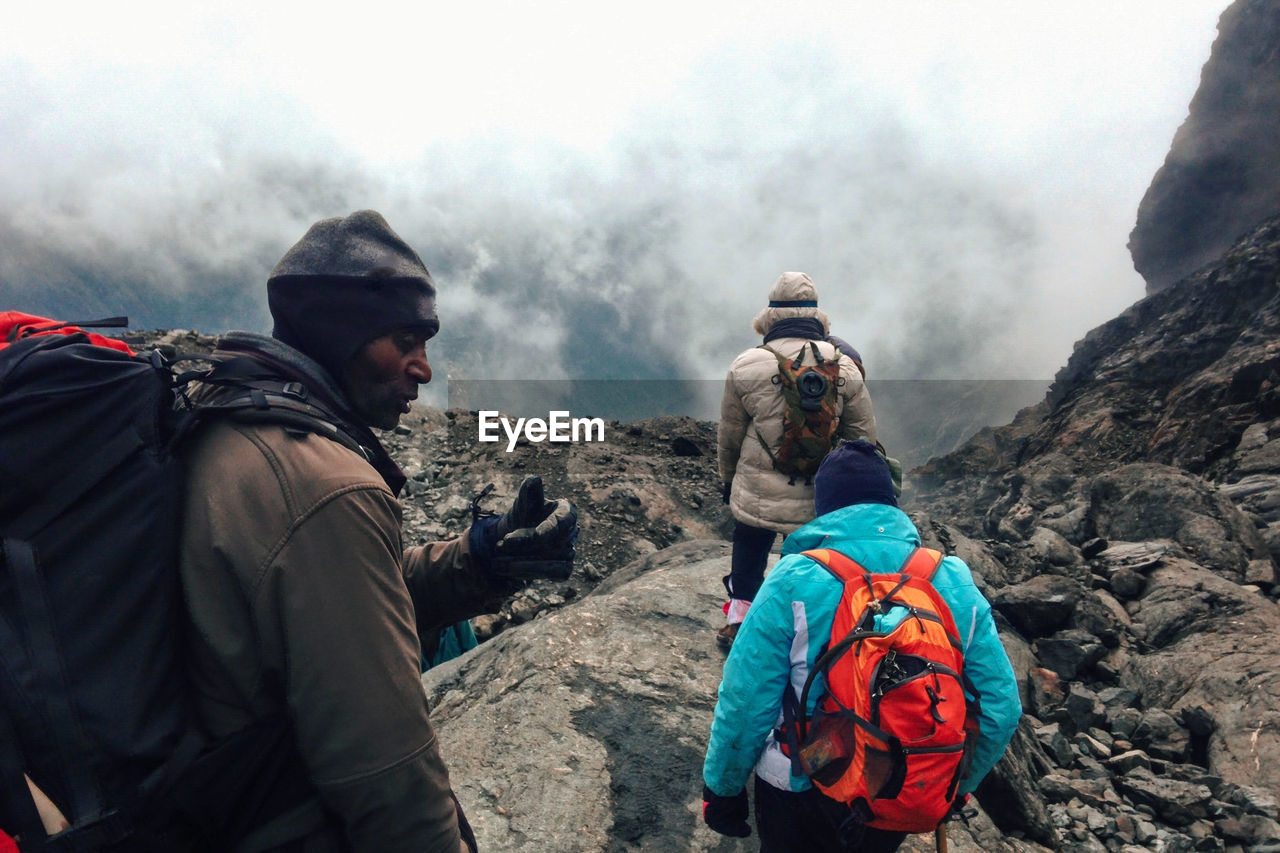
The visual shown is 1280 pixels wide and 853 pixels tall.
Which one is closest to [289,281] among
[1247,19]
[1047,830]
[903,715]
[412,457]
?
[903,715]

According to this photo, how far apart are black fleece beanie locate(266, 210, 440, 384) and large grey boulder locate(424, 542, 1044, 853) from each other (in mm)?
2910

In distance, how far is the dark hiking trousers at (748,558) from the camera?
470cm

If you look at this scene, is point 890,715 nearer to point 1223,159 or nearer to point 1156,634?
point 1156,634

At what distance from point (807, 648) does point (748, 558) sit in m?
2.34

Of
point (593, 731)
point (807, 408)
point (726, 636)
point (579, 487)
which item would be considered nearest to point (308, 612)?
point (593, 731)

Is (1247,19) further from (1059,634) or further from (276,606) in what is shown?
(276,606)

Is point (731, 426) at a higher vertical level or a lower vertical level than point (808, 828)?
higher

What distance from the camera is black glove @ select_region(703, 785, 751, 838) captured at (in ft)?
8.67

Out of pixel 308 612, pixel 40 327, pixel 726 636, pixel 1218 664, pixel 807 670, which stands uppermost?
pixel 40 327

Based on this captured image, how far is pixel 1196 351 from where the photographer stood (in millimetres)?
25766

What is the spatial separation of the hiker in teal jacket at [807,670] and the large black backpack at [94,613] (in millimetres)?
1714

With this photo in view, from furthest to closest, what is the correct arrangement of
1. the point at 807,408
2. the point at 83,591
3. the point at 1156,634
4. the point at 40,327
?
1. the point at 1156,634
2. the point at 807,408
3. the point at 40,327
4. the point at 83,591

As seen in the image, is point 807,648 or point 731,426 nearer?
point 807,648

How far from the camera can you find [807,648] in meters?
2.39
